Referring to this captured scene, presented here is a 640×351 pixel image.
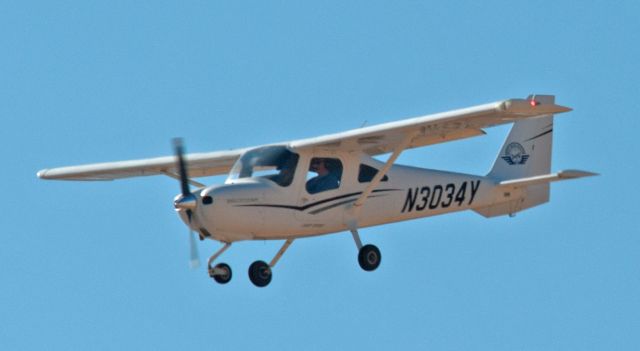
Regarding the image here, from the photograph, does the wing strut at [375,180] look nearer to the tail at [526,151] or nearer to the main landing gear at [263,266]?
the main landing gear at [263,266]

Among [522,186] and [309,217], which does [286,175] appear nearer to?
[309,217]

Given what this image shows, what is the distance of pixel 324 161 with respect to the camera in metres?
29.6

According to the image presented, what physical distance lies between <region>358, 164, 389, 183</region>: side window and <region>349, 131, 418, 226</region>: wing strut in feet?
0.30

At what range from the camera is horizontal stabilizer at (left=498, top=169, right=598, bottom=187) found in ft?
93.4

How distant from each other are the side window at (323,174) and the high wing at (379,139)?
25 centimetres

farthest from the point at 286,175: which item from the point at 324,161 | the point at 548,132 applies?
the point at 548,132

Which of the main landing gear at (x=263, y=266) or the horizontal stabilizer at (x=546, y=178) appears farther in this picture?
the main landing gear at (x=263, y=266)

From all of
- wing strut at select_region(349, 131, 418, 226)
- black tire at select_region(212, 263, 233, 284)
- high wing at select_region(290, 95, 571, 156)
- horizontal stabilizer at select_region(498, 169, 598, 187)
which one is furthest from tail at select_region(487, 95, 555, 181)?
black tire at select_region(212, 263, 233, 284)

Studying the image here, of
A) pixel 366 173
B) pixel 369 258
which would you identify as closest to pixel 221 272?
pixel 369 258

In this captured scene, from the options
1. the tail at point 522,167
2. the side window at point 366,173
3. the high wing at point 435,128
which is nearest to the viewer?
the high wing at point 435,128

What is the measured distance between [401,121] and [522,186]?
3.67 m

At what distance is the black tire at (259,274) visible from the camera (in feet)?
95.9

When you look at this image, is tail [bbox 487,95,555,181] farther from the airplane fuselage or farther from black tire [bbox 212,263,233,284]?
black tire [bbox 212,263,233,284]

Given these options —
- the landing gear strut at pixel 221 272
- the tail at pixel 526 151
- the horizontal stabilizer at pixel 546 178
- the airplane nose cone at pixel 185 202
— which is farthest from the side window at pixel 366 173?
the airplane nose cone at pixel 185 202
